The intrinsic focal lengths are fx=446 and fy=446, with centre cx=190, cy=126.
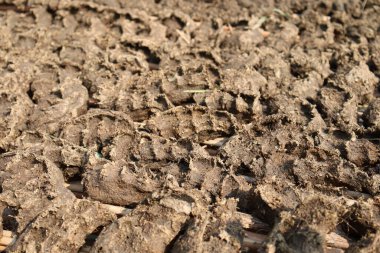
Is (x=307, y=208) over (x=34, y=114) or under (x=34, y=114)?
over

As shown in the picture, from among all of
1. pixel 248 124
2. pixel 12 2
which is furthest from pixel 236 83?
pixel 12 2

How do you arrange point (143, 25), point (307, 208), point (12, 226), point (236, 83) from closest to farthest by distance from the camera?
point (307, 208) < point (12, 226) < point (236, 83) < point (143, 25)

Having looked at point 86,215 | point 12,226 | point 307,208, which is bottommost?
point 12,226

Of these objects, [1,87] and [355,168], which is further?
[1,87]

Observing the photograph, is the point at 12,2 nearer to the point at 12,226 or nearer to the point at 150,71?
the point at 150,71

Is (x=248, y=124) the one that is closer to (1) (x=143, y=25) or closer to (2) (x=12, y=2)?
(1) (x=143, y=25)

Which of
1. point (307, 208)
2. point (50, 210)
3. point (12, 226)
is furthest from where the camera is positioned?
point (12, 226)
